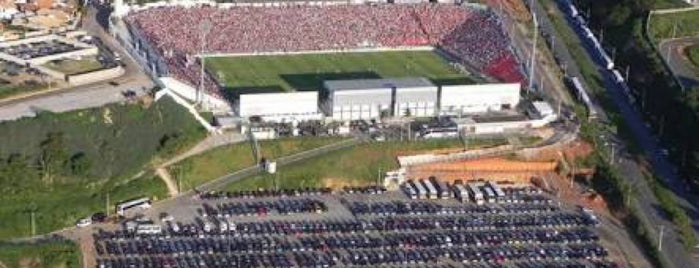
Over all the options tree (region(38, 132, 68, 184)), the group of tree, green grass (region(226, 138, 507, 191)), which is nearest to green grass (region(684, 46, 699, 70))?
the group of tree

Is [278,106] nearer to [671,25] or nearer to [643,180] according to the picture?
[643,180]

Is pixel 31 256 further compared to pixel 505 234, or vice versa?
pixel 505 234

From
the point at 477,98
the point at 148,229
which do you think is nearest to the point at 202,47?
the point at 477,98

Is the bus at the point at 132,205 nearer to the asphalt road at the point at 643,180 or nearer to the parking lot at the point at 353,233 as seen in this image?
the parking lot at the point at 353,233

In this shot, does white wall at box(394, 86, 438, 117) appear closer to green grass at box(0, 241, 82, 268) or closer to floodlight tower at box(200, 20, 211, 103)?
floodlight tower at box(200, 20, 211, 103)

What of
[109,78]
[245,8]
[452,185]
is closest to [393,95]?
[452,185]

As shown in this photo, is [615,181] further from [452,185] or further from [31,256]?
[31,256]
